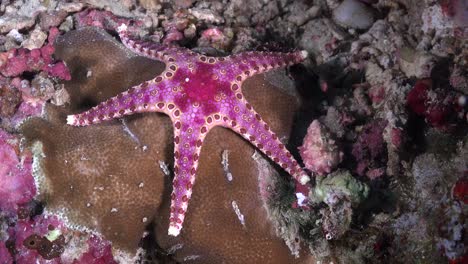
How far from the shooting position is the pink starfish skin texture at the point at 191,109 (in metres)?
4.74

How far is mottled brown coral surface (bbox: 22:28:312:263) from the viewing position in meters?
5.05


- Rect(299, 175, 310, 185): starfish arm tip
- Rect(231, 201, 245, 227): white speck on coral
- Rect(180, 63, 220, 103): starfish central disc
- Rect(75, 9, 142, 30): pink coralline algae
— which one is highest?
Rect(180, 63, 220, 103): starfish central disc

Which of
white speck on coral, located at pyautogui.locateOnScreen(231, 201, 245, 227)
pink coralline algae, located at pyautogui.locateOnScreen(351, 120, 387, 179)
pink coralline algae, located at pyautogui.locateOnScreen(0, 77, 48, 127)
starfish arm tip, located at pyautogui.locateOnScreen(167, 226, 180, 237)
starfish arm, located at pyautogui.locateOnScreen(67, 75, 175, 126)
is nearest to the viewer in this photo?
starfish arm tip, located at pyautogui.locateOnScreen(167, 226, 180, 237)

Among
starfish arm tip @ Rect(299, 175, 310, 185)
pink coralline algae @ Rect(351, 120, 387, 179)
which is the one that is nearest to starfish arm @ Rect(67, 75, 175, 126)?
starfish arm tip @ Rect(299, 175, 310, 185)

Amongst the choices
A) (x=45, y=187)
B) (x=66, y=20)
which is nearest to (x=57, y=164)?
(x=45, y=187)

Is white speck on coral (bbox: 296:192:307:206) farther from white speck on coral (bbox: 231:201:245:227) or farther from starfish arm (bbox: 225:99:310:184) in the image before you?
white speck on coral (bbox: 231:201:245:227)

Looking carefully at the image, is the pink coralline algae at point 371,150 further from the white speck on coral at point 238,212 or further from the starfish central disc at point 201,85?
the starfish central disc at point 201,85

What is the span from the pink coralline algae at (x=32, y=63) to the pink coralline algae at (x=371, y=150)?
14.1 ft

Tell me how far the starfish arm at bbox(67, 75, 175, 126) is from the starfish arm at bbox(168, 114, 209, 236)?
0.81ft

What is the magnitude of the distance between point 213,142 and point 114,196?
1422mm

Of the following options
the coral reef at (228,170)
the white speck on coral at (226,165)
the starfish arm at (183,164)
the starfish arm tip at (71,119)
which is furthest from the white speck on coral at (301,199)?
the starfish arm tip at (71,119)

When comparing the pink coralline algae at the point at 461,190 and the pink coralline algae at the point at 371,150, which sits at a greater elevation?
the pink coralline algae at the point at 461,190

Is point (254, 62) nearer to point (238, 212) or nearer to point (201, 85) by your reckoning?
point (201, 85)

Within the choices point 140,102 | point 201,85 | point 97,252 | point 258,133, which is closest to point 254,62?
point 201,85
